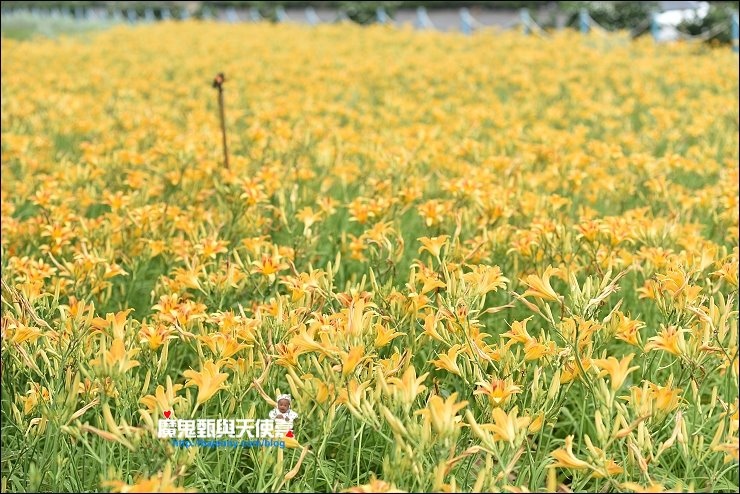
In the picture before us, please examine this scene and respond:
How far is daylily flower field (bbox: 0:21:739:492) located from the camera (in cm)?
149

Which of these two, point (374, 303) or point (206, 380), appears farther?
point (374, 303)

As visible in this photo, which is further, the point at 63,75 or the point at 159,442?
the point at 63,75

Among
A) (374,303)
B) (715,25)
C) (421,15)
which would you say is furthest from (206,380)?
(421,15)

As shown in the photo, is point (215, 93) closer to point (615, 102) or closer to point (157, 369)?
point (615, 102)

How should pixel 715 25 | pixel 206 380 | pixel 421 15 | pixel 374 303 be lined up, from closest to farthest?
pixel 206 380
pixel 374 303
pixel 715 25
pixel 421 15

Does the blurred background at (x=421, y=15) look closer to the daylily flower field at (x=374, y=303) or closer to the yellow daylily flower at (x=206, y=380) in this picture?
the daylily flower field at (x=374, y=303)

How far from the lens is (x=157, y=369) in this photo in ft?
5.60

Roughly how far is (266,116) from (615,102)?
343 cm

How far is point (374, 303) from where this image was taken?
193cm

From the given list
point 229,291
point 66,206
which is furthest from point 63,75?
point 229,291

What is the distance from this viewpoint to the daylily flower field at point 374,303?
149 centimetres

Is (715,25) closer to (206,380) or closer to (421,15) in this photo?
(421,15)

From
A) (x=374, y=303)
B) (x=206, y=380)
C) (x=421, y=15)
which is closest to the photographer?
(x=206, y=380)

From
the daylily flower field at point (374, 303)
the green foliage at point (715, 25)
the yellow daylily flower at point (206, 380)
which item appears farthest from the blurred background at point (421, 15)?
the yellow daylily flower at point (206, 380)
